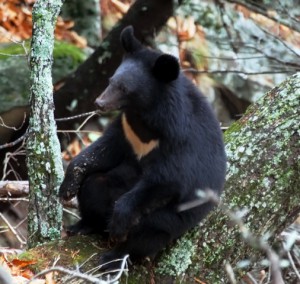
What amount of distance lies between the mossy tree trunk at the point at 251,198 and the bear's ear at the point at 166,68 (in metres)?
0.79

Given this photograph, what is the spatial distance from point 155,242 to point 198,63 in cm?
743

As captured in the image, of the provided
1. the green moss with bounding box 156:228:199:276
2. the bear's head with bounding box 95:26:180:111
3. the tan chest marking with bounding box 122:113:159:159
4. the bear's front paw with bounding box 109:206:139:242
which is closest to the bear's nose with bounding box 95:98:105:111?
the bear's head with bounding box 95:26:180:111

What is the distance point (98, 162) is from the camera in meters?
4.68

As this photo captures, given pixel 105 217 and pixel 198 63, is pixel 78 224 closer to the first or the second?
pixel 105 217

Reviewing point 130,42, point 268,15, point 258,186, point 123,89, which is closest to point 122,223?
point 123,89

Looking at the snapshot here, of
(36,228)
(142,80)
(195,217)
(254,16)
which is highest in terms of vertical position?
(142,80)

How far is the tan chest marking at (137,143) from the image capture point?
4379 millimetres

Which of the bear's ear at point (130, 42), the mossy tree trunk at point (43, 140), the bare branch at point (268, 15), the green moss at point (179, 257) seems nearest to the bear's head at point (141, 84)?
the bear's ear at point (130, 42)

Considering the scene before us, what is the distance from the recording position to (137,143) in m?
Result: 4.48

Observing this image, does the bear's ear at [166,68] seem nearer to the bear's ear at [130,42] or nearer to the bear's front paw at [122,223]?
the bear's ear at [130,42]

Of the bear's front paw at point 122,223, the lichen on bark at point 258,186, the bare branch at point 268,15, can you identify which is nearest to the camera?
the bear's front paw at point 122,223

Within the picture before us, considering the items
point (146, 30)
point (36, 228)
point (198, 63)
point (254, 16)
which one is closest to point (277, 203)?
point (36, 228)

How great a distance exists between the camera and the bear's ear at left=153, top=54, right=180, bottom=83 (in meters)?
4.16

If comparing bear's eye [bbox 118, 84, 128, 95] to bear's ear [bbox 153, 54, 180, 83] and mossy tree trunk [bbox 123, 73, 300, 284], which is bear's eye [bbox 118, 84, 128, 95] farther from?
mossy tree trunk [bbox 123, 73, 300, 284]
